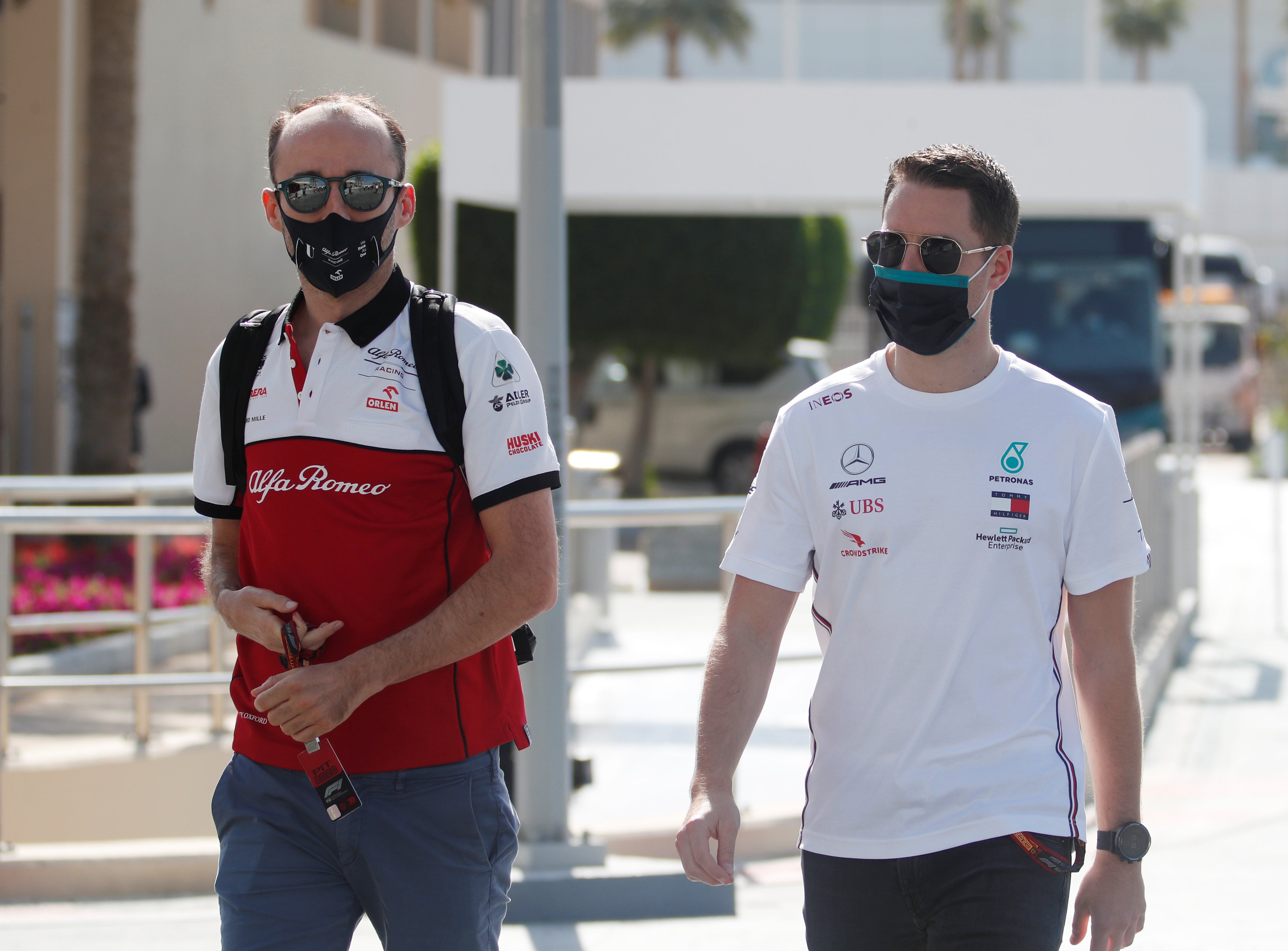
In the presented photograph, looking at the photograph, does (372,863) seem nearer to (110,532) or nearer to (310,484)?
(310,484)

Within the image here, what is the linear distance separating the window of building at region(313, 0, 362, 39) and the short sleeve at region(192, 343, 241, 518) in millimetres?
20975

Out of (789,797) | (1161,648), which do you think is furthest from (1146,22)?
(789,797)

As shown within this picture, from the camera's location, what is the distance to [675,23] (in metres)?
49.2

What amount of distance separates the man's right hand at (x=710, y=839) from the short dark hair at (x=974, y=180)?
3.17 feet

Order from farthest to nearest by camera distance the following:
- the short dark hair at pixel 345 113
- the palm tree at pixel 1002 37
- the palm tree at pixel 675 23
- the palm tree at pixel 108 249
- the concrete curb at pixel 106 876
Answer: the palm tree at pixel 675 23 → the palm tree at pixel 1002 37 → the palm tree at pixel 108 249 → the concrete curb at pixel 106 876 → the short dark hair at pixel 345 113

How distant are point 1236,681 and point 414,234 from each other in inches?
516

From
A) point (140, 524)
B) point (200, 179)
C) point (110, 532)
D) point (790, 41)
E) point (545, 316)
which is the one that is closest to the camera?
point (545, 316)

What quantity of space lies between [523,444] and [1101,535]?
88 cm

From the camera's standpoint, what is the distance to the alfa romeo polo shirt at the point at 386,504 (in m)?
2.27

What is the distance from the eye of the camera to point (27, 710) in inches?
331

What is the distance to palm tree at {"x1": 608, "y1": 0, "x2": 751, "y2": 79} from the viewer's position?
48875 millimetres

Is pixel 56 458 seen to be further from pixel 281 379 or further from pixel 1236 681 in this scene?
pixel 281 379

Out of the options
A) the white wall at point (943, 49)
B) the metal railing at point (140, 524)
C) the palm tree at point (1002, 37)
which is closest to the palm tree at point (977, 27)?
the white wall at point (943, 49)

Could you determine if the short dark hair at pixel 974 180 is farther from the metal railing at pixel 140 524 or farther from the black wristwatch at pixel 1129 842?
the metal railing at pixel 140 524
